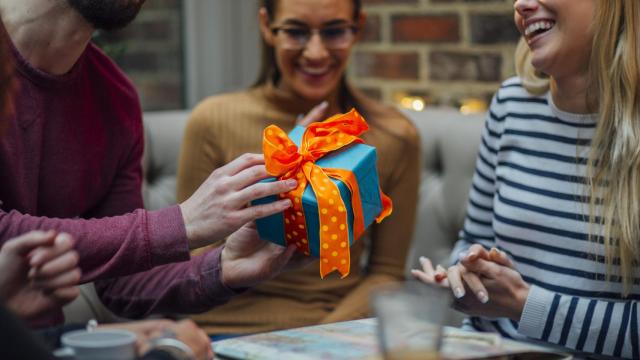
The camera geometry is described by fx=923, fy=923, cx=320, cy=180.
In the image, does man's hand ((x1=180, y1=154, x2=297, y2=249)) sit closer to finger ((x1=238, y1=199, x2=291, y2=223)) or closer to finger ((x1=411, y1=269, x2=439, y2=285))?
finger ((x1=238, y1=199, x2=291, y2=223))

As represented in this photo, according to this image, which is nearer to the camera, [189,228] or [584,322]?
[189,228]

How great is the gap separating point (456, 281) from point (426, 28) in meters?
1.32

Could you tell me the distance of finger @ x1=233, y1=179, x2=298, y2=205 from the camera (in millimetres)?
1192

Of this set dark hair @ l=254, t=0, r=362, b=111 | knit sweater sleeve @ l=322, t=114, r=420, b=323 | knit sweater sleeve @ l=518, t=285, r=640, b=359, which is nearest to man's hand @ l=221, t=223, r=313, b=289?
knit sweater sleeve @ l=518, t=285, r=640, b=359

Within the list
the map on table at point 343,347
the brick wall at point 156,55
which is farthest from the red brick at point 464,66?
the map on table at point 343,347

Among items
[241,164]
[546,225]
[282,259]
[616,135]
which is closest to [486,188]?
[546,225]

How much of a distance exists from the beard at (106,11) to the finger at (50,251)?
1.76 ft

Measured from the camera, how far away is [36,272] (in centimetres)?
90

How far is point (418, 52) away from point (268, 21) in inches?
27.8

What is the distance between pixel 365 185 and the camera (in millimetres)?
1231

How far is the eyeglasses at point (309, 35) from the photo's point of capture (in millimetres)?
1890

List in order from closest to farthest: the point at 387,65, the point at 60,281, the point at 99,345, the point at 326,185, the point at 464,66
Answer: the point at 99,345 → the point at 60,281 → the point at 326,185 → the point at 464,66 → the point at 387,65

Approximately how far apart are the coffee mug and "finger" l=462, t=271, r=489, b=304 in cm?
61

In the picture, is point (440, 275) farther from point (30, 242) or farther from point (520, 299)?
point (30, 242)
